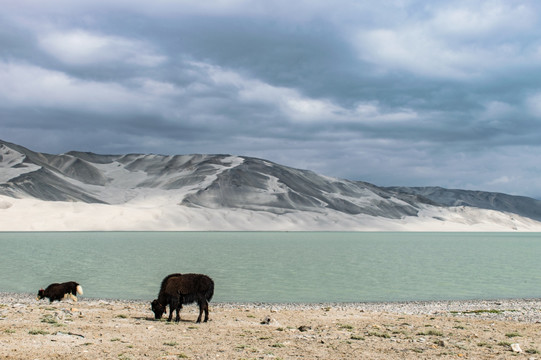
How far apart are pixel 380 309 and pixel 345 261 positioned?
110ft

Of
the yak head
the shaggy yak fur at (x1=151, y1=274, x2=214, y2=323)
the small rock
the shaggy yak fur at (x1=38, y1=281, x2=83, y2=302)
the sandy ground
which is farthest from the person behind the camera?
the shaggy yak fur at (x1=38, y1=281, x2=83, y2=302)

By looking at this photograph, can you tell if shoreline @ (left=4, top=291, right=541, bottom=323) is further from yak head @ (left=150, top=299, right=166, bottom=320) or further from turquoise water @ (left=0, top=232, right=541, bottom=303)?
yak head @ (left=150, top=299, right=166, bottom=320)

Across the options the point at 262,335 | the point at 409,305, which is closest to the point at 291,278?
the point at 409,305

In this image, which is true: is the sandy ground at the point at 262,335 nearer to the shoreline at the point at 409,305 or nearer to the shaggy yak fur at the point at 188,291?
the shaggy yak fur at the point at 188,291

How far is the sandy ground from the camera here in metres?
13.8

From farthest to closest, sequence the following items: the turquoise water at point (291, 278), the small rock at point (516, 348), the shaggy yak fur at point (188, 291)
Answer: the turquoise water at point (291, 278) < the shaggy yak fur at point (188, 291) < the small rock at point (516, 348)

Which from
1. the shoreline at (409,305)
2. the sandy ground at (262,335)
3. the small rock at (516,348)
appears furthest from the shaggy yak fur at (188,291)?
the small rock at (516,348)

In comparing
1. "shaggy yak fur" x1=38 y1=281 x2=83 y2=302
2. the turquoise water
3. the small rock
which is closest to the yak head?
"shaggy yak fur" x1=38 y1=281 x2=83 y2=302

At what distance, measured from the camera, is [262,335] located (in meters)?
16.4

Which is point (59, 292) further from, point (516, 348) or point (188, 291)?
point (516, 348)

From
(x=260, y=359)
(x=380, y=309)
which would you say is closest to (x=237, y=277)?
(x=380, y=309)

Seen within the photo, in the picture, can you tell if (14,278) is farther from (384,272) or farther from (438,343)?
(438,343)

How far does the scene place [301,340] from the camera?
15625 mm

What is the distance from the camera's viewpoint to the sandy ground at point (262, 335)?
1375cm
